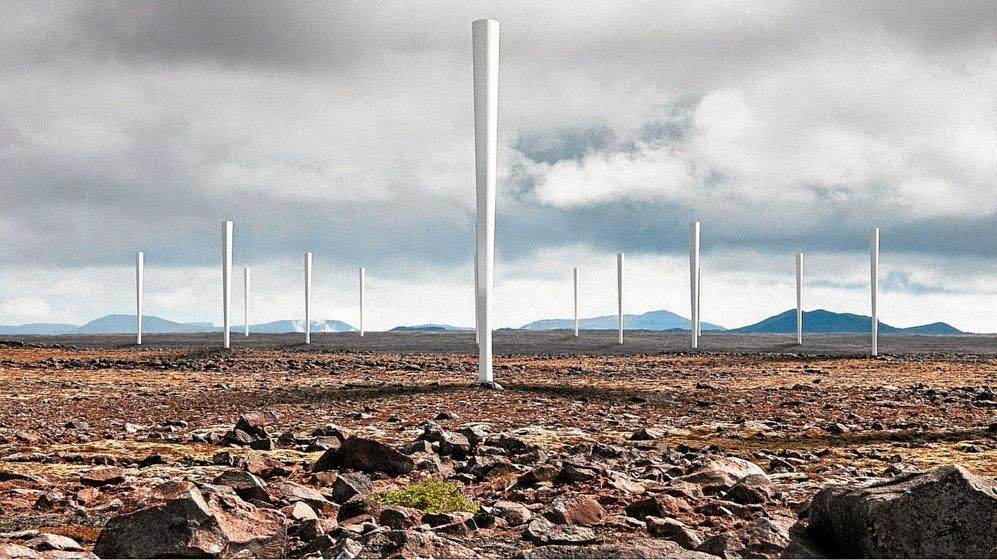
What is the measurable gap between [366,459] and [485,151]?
610 inches

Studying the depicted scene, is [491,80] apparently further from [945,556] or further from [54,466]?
[945,556]

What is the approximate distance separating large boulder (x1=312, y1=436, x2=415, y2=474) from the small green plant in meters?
2.15

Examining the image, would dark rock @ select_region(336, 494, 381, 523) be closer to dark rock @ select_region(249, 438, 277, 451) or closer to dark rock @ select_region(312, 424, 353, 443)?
dark rock @ select_region(249, 438, 277, 451)

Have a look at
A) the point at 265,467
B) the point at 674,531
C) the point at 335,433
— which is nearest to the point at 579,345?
the point at 335,433

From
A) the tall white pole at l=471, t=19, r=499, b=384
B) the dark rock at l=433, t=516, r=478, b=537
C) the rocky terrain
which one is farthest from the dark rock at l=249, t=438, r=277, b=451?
the tall white pole at l=471, t=19, r=499, b=384

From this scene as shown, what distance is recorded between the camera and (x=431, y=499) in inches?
337

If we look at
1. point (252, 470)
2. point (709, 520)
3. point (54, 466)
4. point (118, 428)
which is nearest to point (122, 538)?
point (252, 470)

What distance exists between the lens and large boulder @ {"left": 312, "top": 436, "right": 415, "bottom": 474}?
11.0 meters

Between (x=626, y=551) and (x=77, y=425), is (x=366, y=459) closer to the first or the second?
(x=626, y=551)

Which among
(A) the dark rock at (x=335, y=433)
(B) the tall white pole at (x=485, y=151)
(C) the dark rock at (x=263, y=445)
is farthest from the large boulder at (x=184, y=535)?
(B) the tall white pole at (x=485, y=151)

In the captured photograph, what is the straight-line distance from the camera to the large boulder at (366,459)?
11.0 meters

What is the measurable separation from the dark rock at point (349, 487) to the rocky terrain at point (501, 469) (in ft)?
0.12

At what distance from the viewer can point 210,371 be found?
111ft

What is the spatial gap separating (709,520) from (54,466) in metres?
8.59
